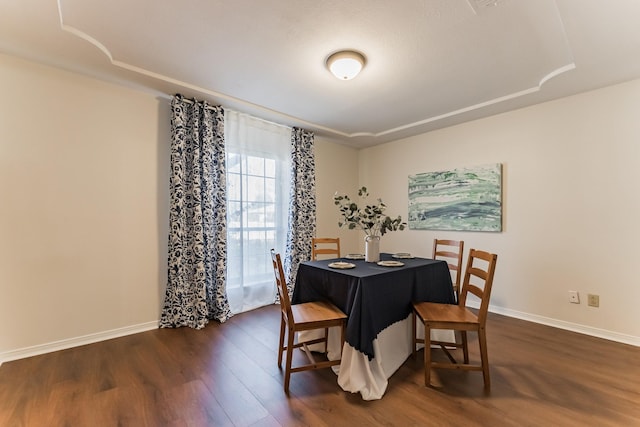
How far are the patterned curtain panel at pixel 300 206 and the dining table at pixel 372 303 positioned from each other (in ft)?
4.95

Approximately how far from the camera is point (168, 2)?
5.87 ft

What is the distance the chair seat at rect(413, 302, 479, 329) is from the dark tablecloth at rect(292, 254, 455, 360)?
133 millimetres

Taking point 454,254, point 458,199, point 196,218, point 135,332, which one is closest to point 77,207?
point 196,218

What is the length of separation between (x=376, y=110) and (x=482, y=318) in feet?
8.55

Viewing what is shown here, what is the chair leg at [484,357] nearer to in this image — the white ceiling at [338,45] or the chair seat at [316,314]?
the chair seat at [316,314]

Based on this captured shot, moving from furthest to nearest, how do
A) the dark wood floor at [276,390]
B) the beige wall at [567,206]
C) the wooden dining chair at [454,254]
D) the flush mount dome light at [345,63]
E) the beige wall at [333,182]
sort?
1. the beige wall at [333,182]
2. the wooden dining chair at [454,254]
3. the beige wall at [567,206]
4. the flush mount dome light at [345,63]
5. the dark wood floor at [276,390]

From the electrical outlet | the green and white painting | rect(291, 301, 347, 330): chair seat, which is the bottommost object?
the electrical outlet

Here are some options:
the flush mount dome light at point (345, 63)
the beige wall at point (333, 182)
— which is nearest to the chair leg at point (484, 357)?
the flush mount dome light at point (345, 63)

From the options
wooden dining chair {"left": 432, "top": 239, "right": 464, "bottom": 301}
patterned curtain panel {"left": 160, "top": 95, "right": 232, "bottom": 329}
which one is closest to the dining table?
wooden dining chair {"left": 432, "top": 239, "right": 464, "bottom": 301}

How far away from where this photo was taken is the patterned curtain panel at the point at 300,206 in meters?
4.05

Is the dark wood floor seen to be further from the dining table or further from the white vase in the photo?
the white vase

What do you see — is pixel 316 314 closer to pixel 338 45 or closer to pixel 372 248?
pixel 372 248

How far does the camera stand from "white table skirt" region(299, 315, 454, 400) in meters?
1.86

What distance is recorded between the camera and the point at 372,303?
1935 millimetres
